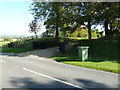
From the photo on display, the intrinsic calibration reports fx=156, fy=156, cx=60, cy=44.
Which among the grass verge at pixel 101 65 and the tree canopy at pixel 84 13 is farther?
the tree canopy at pixel 84 13

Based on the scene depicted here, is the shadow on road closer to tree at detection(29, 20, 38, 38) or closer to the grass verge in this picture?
the grass verge

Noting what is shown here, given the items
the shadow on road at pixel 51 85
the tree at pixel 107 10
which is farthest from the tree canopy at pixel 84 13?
the shadow on road at pixel 51 85

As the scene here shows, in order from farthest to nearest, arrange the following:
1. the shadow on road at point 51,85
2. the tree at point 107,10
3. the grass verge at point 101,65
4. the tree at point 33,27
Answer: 1. the tree at point 33,27
2. the tree at point 107,10
3. the grass verge at point 101,65
4. the shadow on road at point 51,85

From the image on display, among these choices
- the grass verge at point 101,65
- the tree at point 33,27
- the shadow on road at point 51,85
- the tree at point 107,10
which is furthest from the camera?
the tree at point 33,27

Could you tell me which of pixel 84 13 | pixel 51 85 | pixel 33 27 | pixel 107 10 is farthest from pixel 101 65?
pixel 33 27

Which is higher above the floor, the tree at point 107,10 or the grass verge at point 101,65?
the tree at point 107,10

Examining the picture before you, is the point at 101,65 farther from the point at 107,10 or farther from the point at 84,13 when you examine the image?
the point at 84,13

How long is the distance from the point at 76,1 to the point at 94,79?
495 inches

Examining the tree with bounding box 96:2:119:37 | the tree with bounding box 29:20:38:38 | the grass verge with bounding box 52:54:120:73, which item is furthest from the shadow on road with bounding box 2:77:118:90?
the tree with bounding box 29:20:38:38

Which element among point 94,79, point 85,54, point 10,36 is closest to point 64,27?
point 85,54

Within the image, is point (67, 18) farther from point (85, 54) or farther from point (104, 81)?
point (104, 81)

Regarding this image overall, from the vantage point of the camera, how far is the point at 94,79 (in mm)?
7008

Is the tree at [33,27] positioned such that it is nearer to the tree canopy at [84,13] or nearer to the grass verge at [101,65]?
the tree canopy at [84,13]

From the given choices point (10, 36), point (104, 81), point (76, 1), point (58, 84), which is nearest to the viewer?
point (58, 84)
